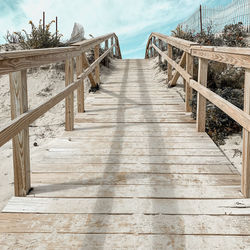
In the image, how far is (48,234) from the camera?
2.12 m

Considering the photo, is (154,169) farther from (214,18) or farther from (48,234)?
(214,18)

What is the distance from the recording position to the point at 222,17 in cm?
1631

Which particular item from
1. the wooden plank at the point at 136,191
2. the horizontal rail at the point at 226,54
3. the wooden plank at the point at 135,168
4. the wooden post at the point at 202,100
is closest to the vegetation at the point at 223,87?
the wooden post at the point at 202,100

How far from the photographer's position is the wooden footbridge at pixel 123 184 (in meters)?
2.09

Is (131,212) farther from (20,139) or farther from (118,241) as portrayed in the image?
(20,139)

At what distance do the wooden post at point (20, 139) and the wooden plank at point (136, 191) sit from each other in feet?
0.43

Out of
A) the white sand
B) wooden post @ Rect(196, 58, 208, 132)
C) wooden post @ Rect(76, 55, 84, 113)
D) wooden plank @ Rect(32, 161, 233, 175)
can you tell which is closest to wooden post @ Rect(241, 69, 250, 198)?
wooden plank @ Rect(32, 161, 233, 175)

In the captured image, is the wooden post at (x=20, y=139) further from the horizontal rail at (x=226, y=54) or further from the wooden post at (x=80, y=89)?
the wooden post at (x=80, y=89)

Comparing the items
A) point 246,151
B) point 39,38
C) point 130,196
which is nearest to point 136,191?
point 130,196

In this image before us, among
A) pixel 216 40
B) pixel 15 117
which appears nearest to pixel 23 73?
pixel 15 117

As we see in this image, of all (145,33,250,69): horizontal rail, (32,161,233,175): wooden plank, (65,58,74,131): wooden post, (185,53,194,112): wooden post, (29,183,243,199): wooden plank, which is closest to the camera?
(145,33,250,69): horizontal rail

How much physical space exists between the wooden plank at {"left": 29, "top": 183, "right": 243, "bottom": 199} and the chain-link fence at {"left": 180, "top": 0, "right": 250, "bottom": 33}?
10.5 metres

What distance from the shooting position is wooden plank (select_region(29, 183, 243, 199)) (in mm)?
2611

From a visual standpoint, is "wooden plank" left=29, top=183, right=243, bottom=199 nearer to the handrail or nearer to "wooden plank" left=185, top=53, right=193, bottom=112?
the handrail
